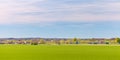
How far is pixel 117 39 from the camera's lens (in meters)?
127

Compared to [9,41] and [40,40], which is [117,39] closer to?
[40,40]

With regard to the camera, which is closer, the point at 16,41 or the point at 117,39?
the point at 16,41

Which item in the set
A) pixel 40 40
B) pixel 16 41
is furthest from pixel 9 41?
pixel 40 40

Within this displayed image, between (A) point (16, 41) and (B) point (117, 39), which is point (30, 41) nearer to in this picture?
(A) point (16, 41)

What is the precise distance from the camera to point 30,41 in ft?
373

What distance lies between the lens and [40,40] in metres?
118

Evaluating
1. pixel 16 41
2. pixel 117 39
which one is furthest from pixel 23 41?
pixel 117 39

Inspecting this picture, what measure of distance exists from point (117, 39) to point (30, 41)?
119 feet

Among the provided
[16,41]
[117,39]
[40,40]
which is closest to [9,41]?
[16,41]

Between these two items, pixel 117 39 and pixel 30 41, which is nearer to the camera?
pixel 30 41

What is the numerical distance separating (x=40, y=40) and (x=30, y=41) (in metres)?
5.47

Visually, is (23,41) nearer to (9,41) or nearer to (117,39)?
(9,41)

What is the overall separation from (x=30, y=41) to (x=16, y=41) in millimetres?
5834

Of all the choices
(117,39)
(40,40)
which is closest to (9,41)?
(40,40)
